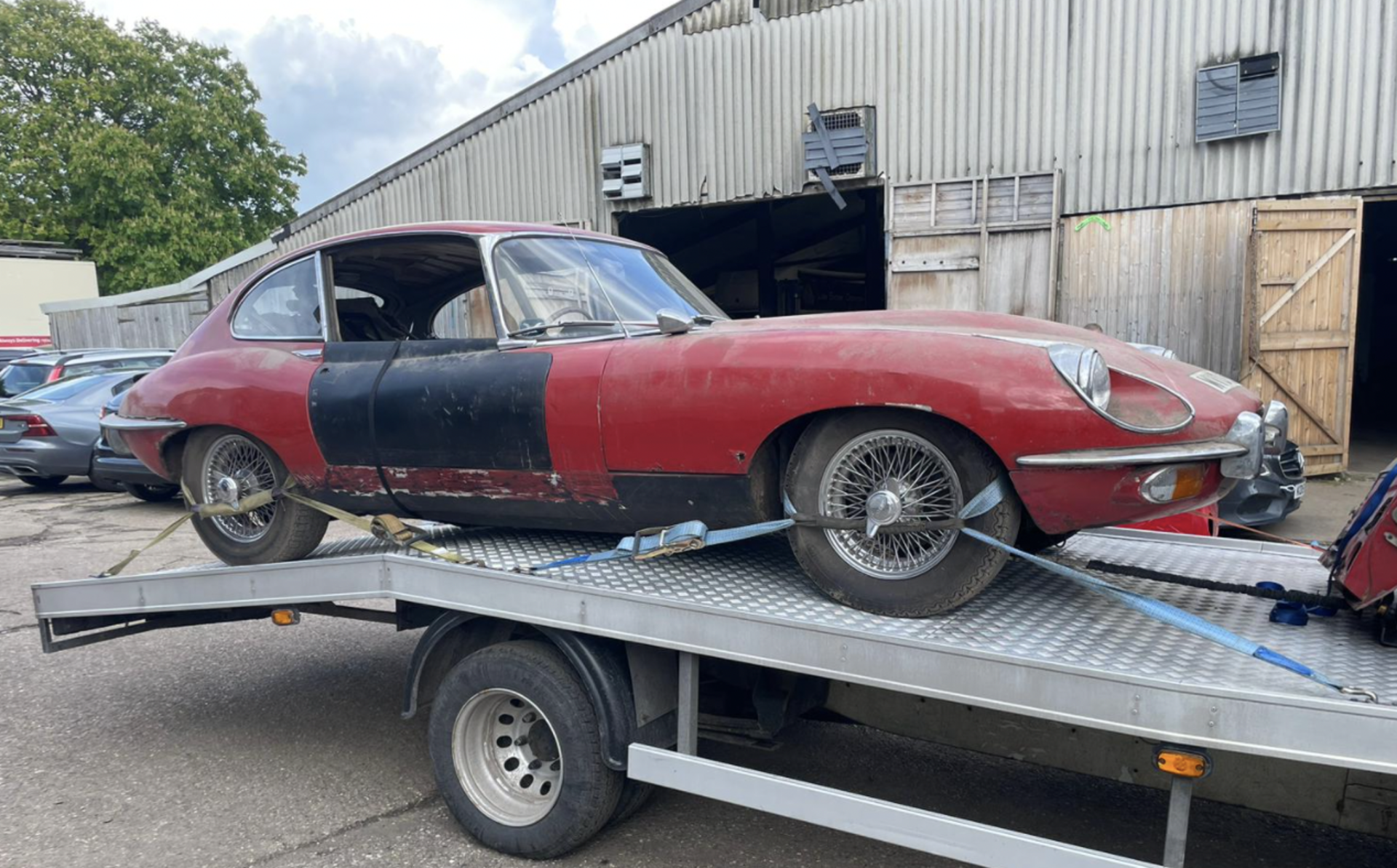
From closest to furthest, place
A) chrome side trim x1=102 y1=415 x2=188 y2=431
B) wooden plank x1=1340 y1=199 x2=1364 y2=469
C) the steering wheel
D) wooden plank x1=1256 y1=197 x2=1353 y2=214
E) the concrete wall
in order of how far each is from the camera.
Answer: the steering wheel, chrome side trim x1=102 y1=415 x2=188 y2=431, wooden plank x1=1256 y1=197 x2=1353 y2=214, wooden plank x1=1340 y1=199 x2=1364 y2=469, the concrete wall

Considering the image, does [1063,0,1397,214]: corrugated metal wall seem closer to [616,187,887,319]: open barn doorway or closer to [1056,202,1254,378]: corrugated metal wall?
[1056,202,1254,378]: corrugated metal wall

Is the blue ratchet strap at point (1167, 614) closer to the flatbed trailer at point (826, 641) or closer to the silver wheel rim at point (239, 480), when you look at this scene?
the flatbed trailer at point (826, 641)

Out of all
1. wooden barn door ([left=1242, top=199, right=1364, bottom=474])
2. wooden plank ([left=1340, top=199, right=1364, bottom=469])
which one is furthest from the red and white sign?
wooden plank ([left=1340, top=199, right=1364, bottom=469])

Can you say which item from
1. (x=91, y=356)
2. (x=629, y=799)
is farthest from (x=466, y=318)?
(x=91, y=356)

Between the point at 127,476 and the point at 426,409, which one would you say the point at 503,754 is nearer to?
the point at 426,409

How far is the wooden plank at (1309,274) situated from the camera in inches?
367

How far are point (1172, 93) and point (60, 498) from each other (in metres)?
13.9

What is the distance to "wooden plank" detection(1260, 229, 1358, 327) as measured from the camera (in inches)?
367

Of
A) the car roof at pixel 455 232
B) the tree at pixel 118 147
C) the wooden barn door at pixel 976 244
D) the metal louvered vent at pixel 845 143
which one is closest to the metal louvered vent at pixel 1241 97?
the wooden barn door at pixel 976 244

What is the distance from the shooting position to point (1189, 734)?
2.08 m

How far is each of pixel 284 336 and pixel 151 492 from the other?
8145 mm

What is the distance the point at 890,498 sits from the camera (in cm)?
273

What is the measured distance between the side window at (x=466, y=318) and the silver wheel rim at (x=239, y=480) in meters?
0.99

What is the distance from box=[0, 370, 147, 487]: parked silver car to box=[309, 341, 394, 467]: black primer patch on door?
8.79m
